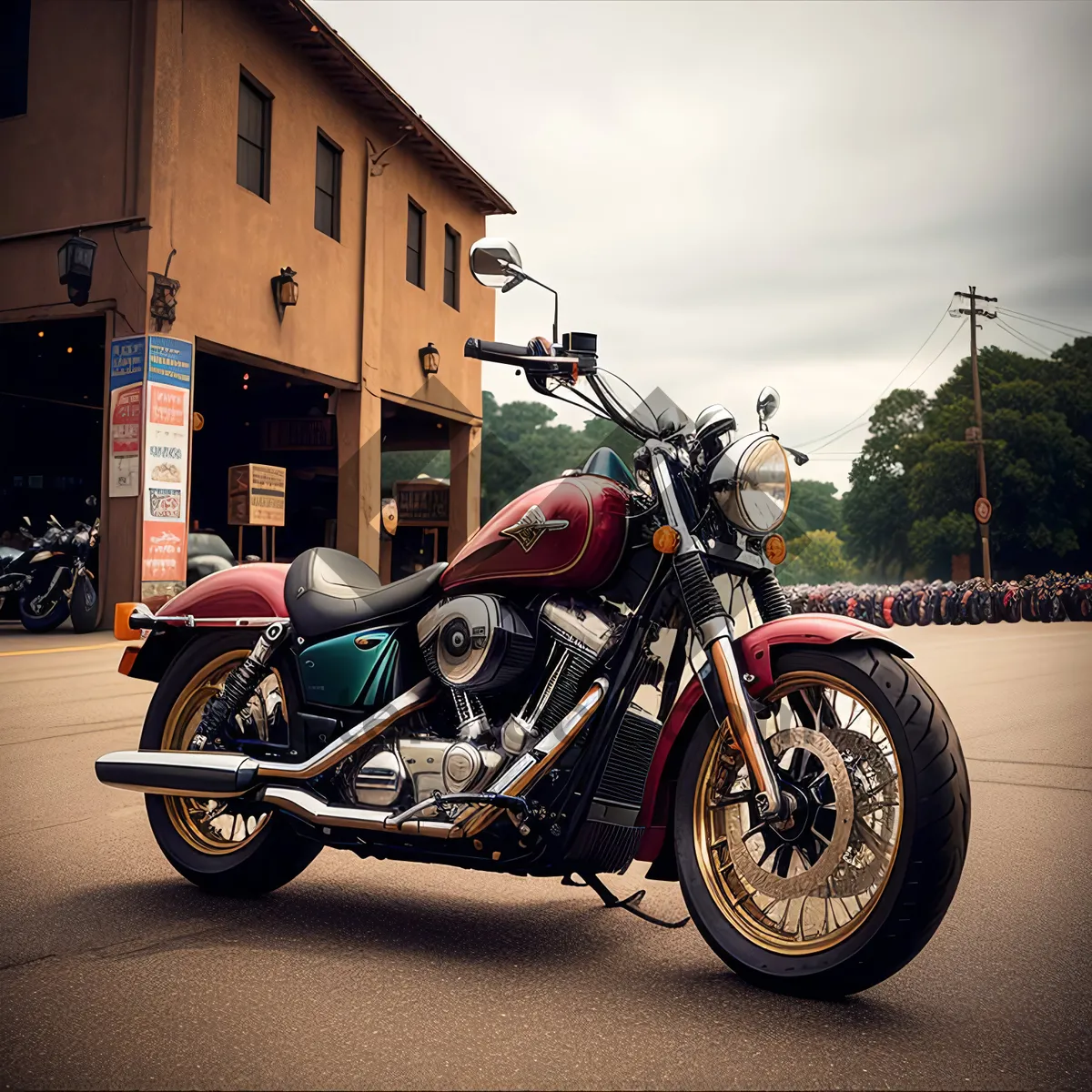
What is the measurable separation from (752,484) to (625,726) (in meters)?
0.78

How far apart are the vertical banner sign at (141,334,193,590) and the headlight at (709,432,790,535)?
13.3 m

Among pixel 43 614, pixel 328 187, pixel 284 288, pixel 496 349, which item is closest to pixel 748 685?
pixel 496 349

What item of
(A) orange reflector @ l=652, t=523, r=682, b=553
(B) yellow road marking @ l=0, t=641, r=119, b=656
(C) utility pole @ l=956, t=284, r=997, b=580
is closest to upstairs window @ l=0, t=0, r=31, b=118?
A: (B) yellow road marking @ l=0, t=641, r=119, b=656

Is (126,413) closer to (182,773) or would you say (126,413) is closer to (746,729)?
(182,773)

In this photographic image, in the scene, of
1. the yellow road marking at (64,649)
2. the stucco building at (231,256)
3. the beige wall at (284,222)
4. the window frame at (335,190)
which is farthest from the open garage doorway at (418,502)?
the yellow road marking at (64,649)

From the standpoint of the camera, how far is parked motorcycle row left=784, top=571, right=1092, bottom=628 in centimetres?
2516

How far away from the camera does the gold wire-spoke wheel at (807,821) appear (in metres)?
3.10

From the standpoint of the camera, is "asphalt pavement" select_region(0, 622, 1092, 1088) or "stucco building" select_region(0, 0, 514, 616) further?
"stucco building" select_region(0, 0, 514, 616)

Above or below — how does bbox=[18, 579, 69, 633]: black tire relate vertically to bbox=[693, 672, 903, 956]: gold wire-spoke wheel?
below

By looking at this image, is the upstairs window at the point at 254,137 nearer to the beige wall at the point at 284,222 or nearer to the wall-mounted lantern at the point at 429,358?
the beige wall at the point at 284,222

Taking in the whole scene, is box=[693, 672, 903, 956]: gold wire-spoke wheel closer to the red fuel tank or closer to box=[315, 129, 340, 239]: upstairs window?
the red fuel tank

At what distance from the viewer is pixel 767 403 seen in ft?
12.2

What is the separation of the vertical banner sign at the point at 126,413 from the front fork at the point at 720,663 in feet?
43.8

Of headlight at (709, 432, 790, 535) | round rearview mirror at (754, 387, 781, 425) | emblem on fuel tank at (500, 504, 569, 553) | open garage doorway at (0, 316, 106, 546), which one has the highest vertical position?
open garage doorway at (0, 316, 106, 546)
